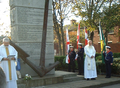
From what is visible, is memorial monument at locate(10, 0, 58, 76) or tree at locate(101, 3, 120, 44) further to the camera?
tree at locate(101, 3, 120, 44)

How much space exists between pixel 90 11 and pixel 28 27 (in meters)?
11.7

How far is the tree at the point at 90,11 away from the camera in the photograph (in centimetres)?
1882

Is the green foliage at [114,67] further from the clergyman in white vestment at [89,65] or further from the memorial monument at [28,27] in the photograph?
the memorial monument at [28,27]

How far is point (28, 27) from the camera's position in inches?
360

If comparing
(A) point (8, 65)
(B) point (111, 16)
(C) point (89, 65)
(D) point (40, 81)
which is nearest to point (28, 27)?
(D) point (40, 81)

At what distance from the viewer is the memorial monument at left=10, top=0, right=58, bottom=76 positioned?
8945mm

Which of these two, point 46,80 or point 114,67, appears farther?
point 114,67

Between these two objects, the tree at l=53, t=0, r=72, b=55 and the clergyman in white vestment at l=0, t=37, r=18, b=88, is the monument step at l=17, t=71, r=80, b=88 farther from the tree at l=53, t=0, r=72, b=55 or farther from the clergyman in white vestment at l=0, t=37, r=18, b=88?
the tree at l=53, t=0, r=72, b=55

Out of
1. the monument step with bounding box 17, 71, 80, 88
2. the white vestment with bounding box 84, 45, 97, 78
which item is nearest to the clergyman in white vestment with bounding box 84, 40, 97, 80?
the white vestment with bounding box 84, 45, 97, 78

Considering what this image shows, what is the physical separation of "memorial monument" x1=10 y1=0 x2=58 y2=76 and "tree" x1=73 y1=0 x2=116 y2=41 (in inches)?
390

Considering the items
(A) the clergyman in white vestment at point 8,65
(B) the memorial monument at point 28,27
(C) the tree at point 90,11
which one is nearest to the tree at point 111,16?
(C) the tree at point 90,11

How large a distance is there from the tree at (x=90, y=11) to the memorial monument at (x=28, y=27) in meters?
9.90

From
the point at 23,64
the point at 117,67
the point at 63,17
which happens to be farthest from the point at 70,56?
the point at 63,17

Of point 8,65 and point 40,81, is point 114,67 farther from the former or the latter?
point 8,65
